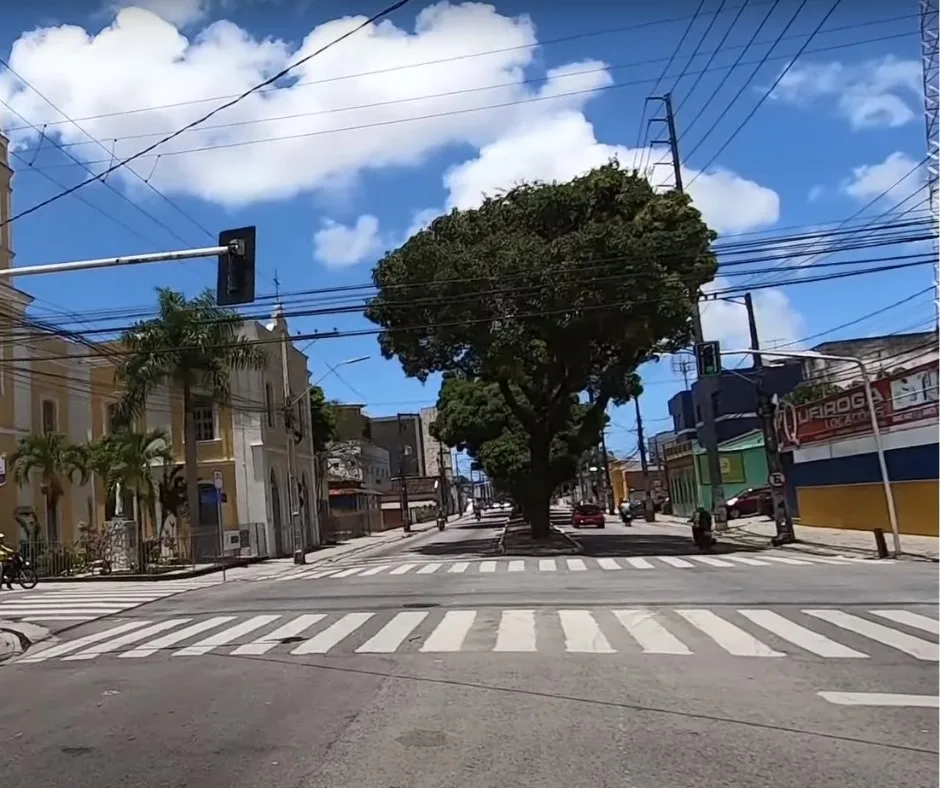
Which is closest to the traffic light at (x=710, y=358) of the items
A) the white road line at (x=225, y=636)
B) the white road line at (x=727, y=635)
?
the white road line at (x=727, y=635)

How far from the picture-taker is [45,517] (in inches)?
1516

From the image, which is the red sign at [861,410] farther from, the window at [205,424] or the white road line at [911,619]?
the window at [205,424]

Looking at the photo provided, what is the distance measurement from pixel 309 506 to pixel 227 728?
151 ft

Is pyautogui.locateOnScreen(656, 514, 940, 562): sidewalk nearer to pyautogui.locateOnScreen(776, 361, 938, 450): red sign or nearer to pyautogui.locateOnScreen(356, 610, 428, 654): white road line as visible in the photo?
pyautogui.locateOnScreen(776, 361, 938, 450): red sign

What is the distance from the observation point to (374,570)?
29.1 meters

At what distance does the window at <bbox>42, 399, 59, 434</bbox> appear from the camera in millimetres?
39844

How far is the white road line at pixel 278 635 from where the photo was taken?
41.9ft

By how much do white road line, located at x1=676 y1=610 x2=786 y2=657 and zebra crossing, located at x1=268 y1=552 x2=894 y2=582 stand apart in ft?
34.0

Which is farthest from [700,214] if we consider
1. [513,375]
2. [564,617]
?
[564,617]

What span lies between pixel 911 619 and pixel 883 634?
63.9 inches

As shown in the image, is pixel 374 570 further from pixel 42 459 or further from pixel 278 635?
pixel 278 635

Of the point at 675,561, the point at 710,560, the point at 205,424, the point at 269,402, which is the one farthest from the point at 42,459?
the point at 710,560

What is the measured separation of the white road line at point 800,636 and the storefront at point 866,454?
59.1ft

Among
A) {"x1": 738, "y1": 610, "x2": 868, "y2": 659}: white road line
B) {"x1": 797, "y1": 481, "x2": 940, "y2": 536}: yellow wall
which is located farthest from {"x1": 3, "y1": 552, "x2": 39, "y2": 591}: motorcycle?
{"x1": 797, "y1": 481, "x2": 940, "y2": 536}: yellow wall
